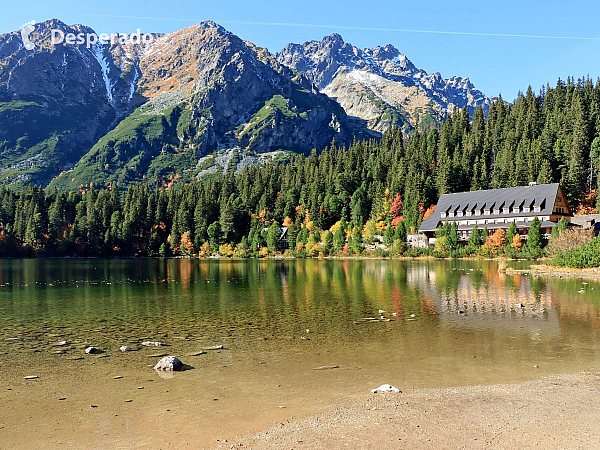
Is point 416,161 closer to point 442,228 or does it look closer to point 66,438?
point 442,228

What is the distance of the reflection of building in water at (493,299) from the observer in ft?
104

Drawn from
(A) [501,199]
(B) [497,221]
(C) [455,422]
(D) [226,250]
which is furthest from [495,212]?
(C) [455,422]

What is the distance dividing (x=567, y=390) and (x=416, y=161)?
14954 centimetres

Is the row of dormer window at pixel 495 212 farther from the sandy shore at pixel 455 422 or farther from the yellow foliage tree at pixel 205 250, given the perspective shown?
the sandy shore at pixel 455 422

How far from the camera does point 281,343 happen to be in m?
24.8

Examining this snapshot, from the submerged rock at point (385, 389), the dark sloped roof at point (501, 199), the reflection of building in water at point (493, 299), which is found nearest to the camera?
the submerged rock at point (385, 389)

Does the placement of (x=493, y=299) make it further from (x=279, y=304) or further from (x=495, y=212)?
(x=495, y=212)

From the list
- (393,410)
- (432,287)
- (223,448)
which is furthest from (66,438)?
(432,287)

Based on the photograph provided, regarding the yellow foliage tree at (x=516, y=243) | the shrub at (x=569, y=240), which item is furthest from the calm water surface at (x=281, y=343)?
the yellow foliage tree at (x=516, y=243)

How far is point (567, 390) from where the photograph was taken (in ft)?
52.6

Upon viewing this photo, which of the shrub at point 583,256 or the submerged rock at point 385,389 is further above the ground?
the shrub at point 583,256

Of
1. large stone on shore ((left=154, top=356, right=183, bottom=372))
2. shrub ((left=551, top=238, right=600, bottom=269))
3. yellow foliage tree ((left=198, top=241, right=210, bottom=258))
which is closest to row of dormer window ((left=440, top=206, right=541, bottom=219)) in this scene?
shrub ((left=551, top=238, right=600, bottom=269))

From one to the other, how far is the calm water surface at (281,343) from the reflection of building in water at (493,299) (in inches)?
6.4

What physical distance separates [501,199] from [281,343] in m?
116
